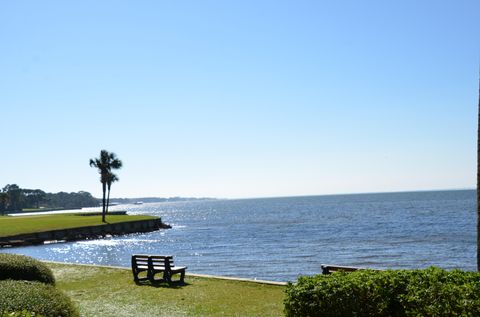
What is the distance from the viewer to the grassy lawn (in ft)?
44.0

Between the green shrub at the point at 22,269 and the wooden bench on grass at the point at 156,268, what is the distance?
6279 millimetres

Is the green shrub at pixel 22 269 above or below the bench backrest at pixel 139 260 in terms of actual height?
above

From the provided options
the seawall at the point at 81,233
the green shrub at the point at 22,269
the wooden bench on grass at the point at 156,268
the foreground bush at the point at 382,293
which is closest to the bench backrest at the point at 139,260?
the wooden bench on grass at the point at 156,268

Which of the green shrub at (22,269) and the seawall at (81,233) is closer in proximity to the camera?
the green shrub at (22,269)

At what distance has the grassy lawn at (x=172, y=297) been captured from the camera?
1342 centimetres

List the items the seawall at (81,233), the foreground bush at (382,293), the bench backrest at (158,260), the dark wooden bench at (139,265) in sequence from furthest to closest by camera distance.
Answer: the seawall at (81,233), the dark wooden bench at (139,265), the bench backrest at (158,260), the foreground bush at (382,293)

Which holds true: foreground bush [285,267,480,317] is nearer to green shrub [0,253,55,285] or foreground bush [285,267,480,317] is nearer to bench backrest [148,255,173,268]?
green shrub [0,253,55,285]

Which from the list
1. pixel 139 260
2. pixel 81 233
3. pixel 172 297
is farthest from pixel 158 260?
pixel 81 233

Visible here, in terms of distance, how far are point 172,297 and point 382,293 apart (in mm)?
8412

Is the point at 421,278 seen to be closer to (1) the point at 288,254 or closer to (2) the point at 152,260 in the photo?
(2) the point at 152,260

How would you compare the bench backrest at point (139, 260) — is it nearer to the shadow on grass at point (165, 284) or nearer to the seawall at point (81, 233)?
the shadow on grass at point (165, 284)

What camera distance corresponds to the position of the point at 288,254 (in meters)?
41.0

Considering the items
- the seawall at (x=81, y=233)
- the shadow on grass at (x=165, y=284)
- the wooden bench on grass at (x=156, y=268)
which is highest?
the wooden bench on grass at (x=156, y=268)

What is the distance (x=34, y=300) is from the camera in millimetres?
8422
